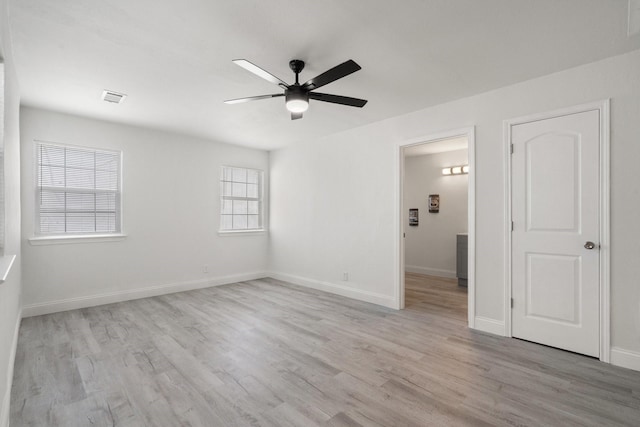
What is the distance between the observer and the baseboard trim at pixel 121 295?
3.83 metres

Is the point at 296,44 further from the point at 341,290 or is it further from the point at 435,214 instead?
the point at 435,214

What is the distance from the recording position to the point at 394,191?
4.18 metres

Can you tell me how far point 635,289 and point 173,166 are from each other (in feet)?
19.0

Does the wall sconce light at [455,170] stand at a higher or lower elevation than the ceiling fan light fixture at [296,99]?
lower

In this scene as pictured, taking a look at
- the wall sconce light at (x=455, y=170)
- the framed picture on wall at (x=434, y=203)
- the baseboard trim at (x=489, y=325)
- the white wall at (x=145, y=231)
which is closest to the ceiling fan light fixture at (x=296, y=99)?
the baseboard trim at (x=489, y=325)

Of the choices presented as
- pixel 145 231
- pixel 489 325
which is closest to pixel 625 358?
pixel 489 325

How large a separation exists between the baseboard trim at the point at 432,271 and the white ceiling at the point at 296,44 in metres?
3.98

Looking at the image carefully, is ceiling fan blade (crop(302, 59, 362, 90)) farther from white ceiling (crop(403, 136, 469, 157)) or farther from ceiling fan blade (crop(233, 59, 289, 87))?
white ceiling (crop(403, 136, 469, 157))

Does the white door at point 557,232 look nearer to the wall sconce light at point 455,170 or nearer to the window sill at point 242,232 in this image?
the wall sconce light at point 455,170

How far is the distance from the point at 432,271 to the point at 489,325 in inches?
132

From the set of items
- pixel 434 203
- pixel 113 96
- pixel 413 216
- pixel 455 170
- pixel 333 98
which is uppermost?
pixel 113 96

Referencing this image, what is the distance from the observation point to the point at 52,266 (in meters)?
3.94

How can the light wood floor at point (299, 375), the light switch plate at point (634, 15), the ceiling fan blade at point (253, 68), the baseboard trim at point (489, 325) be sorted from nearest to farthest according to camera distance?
the light switch plate at point (634, 15), the light wood floor at point (299, 375), the ceiling fan blade at point (253, 68), the baseboard trim at point (489, 325)

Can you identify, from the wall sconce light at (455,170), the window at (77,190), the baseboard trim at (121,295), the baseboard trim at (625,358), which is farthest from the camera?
the wall sconce light at (455,170)
